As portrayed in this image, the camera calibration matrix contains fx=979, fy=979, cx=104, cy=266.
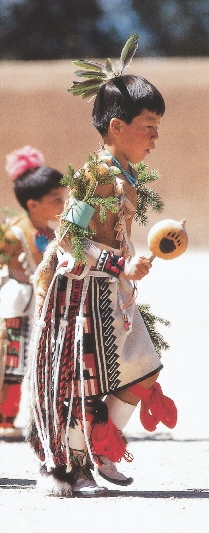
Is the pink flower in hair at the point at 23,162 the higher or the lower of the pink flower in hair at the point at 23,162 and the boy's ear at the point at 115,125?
the higher

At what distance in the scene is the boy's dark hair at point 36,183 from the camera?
5234 millimetres

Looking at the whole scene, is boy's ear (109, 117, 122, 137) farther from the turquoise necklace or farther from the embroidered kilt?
the embroidered kilt

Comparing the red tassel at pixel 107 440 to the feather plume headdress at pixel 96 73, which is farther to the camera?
the feather plume headdress at pixel 96 73

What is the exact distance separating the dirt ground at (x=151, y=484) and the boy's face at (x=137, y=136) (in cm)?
127

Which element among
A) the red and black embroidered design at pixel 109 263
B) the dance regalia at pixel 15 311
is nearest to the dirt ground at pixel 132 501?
the dance regalia at pixel 15 311

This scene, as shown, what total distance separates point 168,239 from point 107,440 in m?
0.79

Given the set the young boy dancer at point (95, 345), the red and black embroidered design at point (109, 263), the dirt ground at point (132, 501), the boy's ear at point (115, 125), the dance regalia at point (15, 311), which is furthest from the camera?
the dance regalia at point (15, 311)

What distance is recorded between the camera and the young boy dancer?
139 inches

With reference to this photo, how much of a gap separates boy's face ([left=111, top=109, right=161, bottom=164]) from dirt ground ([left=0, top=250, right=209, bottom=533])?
127 centimetres

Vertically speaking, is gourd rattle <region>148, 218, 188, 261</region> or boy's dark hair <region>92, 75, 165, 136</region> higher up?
boy's dark hair <region>92, 75, 165, 136</region>

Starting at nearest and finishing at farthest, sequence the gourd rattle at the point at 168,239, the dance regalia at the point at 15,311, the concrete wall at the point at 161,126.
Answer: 1. the gourd rattle at the point at 168,239
2. the dance regalia at the point at 15,311
3. the concrete wall at the point at 161,126

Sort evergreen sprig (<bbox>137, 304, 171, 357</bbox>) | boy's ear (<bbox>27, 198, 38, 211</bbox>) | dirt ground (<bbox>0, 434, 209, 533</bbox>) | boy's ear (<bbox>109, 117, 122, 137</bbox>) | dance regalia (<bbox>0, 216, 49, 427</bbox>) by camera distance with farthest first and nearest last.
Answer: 1. boy's ear (<bbox>27, 198, 38, 211</bbox>)
2. dance regalia (<bbox>0, 216, 49, 427</bbox>)
3. evergreen sprig (<bbox>137, 304, 171, 357</bbox>)
4. boy's ear (<bbox>109, 117, 122, 137</bbox>)
5. dirt ground (<bbox>0, 434, 209, 533</bbox>)

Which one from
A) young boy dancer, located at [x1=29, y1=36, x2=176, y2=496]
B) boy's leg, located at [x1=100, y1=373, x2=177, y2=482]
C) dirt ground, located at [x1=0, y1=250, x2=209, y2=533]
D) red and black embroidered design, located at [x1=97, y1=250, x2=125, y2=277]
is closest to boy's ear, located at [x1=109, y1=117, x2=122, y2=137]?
young boy dancer, located at [x1=29, y1=36, x2=176, y2=496]

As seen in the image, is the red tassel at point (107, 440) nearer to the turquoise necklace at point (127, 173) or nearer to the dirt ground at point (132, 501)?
the dirt ground at point (132, 501)
